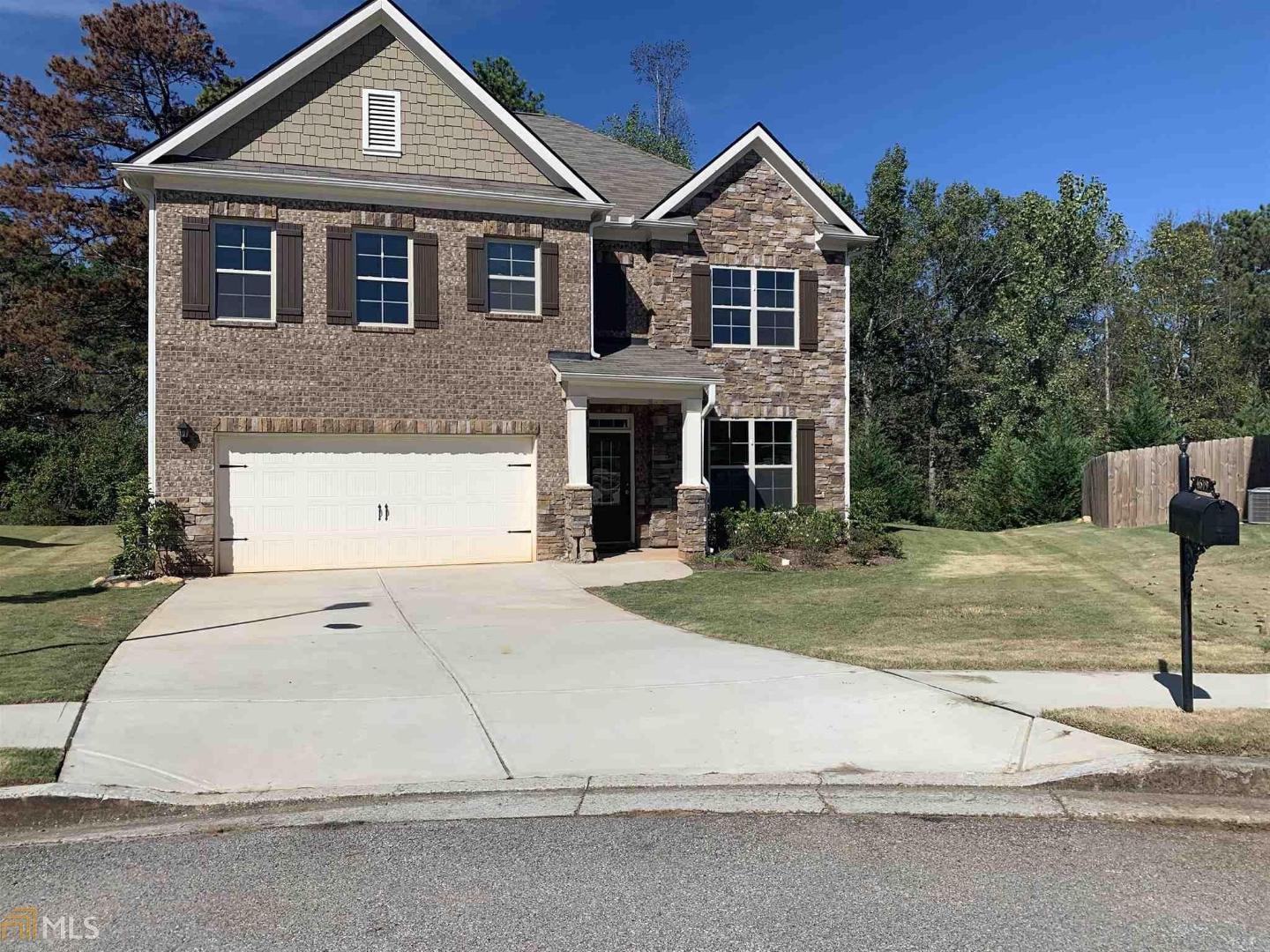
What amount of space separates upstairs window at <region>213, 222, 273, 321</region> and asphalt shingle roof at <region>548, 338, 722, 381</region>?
4.64m

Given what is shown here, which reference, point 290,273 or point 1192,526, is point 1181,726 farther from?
point 290,273

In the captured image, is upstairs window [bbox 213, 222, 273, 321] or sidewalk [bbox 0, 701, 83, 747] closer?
sidewalk [bbox 0, 701, 83, 747]

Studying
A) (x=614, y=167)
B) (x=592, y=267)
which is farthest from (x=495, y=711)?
(x=614, y=167)

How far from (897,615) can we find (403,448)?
28.1ft

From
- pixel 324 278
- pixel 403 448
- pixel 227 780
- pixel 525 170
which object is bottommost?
pixel 227 780

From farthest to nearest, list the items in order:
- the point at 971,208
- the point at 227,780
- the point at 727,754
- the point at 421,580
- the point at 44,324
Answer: the point at 971,208 → the point at 44,324 → the point at 421,580 → the point at 727,754 → the point at 227,780

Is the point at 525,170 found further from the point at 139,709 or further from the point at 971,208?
the point at 971,208

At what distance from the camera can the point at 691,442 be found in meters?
17.0

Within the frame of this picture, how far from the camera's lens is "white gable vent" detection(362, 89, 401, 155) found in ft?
52.9

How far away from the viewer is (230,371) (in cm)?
1521

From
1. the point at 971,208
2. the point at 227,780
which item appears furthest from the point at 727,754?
the point at 971,208

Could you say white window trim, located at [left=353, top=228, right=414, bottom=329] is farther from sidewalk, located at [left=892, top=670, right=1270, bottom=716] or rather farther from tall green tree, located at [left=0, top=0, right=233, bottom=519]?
tall green tree, located at [left=0, top=0, right=233, bottom=519]

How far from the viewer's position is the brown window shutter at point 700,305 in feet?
60.8

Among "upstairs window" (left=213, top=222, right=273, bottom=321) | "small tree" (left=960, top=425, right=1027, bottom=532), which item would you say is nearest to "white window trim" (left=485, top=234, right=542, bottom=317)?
"upstairs window" (left=213, top=222, right=273, bottom=321)
